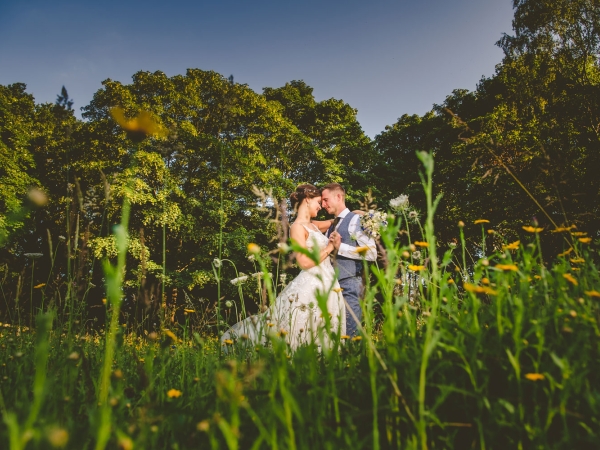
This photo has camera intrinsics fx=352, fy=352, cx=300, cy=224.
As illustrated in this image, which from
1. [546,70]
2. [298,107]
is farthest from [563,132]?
[298,107]

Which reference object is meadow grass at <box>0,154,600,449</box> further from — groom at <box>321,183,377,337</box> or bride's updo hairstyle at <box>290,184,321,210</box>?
bride's updo hairstyle at <box>290,184,321,210</box>

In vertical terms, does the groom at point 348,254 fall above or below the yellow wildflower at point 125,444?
above

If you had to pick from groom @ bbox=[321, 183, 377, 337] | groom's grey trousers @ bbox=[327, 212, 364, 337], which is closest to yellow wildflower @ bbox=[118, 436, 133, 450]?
groom @ bbox=[321, 183, 377, 337]

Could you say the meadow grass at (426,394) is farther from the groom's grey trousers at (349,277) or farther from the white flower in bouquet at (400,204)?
the groom's grey trousers at (349,277)

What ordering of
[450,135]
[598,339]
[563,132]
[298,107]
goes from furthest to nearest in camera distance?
[298,107], [450,135], [563,132], [598,339]

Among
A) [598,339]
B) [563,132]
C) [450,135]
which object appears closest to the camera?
[598,339]

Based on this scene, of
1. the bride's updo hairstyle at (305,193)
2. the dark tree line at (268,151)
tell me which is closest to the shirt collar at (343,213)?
the bride's updo hairstyle at (305,193)

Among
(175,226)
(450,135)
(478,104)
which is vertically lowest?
(175,226)

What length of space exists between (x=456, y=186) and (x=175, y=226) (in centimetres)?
1093

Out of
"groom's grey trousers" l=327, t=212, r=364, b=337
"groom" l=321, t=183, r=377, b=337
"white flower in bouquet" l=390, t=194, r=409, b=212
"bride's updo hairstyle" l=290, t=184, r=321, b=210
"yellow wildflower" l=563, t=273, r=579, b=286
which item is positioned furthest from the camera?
"bride's updo hairstyle" l=290, t=184, r=321, b=210

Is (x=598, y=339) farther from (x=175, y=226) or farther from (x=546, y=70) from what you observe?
(x=546, y=70)

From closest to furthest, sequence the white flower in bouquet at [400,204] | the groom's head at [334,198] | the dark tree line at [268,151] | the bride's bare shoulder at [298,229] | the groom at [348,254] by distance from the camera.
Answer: the white flower in bouquet at [400,204], the groom at [348,254], the bride's bare shoulder at [298,229], the groom's head at [334,198], the dark tree line at [268,151]

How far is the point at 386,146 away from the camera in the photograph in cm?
1892

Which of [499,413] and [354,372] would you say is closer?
[499,413]
